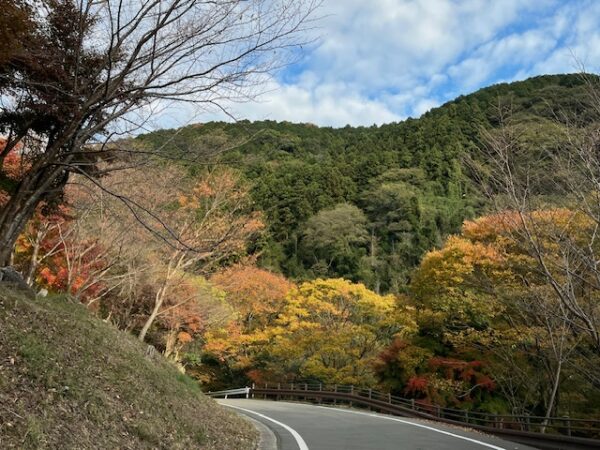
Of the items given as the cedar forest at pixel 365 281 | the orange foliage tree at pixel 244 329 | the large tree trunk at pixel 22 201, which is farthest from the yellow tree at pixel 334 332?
the large tree trunk at pixel 22 201

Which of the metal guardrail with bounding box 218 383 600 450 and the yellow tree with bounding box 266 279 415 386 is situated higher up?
the yellow tree with bounding box 266 279 415 386

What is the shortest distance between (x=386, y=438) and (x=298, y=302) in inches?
794

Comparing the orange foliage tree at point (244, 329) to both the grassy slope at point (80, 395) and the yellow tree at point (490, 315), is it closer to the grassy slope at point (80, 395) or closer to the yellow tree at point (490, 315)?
the yellow tree at point (490, 315)

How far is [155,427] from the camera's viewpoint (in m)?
6.50

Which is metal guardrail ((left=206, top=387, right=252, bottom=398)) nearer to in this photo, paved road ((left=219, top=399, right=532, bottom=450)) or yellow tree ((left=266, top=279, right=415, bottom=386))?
yellow tree ((left=266, top=279, right=415, bottom=386))

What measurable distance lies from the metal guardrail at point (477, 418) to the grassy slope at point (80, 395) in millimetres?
6144

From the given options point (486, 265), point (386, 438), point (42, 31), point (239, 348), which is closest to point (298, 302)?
point (239, 348)

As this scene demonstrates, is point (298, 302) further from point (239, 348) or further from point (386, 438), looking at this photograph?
point (386, 438)

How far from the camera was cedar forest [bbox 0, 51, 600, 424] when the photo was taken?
22.1ft

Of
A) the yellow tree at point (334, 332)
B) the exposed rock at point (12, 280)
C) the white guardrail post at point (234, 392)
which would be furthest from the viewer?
the white guardrail post at point (234, 392)

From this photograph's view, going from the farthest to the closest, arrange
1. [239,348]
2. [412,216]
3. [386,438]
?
[412,216]
[239,348]
[386,438]

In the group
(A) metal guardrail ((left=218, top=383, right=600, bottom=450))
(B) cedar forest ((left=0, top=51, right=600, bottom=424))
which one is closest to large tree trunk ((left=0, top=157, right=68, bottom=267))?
(B) cedar forest ((left=0, top=51, right=600, bottom=424))

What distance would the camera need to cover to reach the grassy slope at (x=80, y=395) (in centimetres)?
465

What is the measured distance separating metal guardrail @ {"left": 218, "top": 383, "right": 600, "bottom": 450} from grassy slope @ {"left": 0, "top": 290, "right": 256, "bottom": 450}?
20.2 ft
